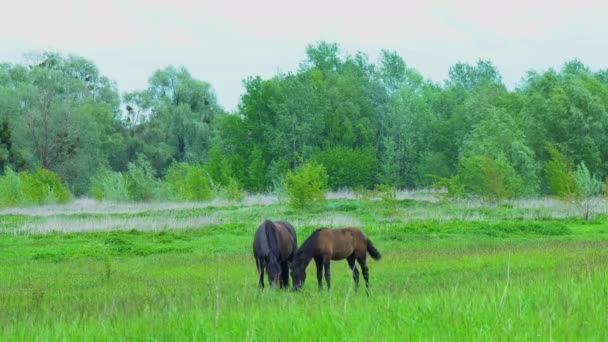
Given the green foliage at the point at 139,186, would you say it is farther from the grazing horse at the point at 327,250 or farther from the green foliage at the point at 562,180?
the grazing horse at the point at 327,250

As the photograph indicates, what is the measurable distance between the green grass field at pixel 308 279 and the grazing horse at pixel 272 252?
0.57 meters

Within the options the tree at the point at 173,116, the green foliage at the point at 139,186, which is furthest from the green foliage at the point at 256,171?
the green foliage at the point at 139,186

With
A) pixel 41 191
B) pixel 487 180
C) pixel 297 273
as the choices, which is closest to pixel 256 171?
pixel 41 191

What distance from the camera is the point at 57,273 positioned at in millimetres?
18750

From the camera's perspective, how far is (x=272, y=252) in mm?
14695

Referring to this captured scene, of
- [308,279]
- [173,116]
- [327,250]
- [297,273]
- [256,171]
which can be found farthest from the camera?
[173,116]

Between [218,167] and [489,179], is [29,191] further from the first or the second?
[489,179]

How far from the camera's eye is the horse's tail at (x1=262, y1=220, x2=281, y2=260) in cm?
1470

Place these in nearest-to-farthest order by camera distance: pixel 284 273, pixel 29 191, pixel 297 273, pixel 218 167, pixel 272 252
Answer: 1. pixel 297 273
2. pixel 272 252
3. pixel 284 273
4. pixel 29 191
5. pixel 218 167

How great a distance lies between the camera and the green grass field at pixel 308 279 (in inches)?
240

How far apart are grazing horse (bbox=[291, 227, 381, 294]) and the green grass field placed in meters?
0.92

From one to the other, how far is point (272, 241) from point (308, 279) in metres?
2.86

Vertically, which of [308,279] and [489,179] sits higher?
[489,179]

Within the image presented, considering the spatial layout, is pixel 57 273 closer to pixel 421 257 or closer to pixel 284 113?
pixel 421 257
